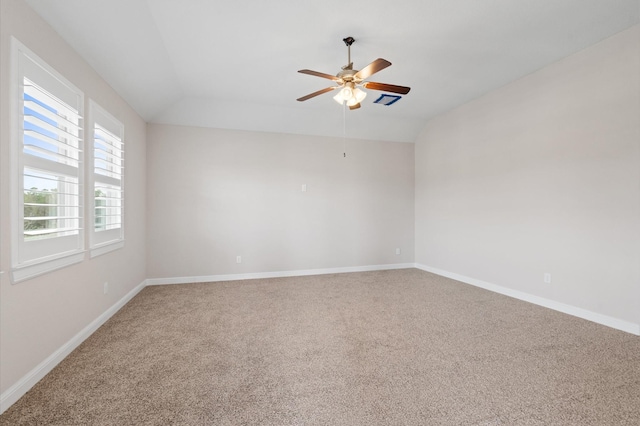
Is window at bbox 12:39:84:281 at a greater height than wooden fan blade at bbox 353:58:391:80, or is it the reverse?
wooden fan blade at bbox 353:58:391:80

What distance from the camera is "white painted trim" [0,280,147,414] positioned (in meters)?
1.65

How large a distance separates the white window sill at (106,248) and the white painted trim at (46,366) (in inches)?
25.3

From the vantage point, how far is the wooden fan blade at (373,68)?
2.21 metres

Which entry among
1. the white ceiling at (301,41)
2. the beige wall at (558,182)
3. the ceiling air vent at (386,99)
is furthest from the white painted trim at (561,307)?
the ceiling air vent at (386,99)

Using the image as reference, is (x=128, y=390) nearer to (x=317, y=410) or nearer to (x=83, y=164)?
(x=317, y=410)

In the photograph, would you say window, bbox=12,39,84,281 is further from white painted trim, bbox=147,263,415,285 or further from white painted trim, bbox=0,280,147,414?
white painted trim, bbox=147,263,415,285

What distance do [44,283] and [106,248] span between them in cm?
97

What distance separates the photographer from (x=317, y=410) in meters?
1.63

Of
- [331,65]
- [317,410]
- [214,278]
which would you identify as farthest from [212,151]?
[317,410]

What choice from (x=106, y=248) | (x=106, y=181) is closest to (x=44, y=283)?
(x=106, y=248)

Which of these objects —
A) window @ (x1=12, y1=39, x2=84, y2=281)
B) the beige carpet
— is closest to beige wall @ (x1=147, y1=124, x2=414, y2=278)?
the beige carpet

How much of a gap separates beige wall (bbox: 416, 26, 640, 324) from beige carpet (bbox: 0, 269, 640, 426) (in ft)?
1.79

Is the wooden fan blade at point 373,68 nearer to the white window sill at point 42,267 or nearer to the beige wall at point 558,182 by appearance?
the beige wall at point 558,182

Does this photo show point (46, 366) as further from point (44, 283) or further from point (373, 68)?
point (373, 68)
